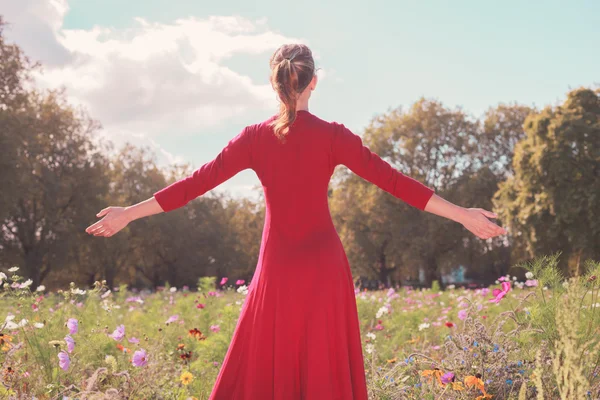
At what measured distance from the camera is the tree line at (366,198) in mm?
24156

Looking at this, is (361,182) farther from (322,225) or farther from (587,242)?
(322,225)

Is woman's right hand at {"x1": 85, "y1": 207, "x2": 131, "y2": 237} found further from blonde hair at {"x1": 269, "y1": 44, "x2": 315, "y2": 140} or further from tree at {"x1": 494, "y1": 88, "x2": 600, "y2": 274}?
tree at {"x1": 494, "y1": 88, "x2": 600, "y2": 274}

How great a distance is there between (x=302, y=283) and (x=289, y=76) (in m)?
1.10

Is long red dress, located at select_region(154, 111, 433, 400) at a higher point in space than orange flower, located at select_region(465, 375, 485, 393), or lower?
higher

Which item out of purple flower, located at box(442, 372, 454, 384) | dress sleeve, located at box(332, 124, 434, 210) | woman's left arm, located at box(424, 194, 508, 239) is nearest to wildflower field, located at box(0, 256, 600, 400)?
purple flower, located at box(442, 372, 454, 384)

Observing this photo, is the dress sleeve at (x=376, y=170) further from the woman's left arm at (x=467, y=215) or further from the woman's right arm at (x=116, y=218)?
the woman's right arm at (x=116, y=218)

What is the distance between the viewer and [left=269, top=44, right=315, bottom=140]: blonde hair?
3273mm

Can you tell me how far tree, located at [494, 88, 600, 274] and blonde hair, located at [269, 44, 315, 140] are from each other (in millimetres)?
21988

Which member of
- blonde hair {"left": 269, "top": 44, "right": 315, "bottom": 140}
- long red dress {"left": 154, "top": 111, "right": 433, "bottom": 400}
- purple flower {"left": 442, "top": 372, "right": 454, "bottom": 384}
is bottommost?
purple flower {"left": 442, "top": 372, "right": 454, "bottom": 384}

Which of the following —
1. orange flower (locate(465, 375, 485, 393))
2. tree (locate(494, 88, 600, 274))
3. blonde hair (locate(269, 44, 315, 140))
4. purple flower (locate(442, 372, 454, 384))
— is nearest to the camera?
blonde hair (locate(269, 44, 315, 140))

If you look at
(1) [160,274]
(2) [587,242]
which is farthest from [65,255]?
(2) [587,242]

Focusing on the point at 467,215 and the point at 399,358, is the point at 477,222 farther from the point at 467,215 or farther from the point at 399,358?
the point at 399,358

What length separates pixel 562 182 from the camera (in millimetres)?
24047

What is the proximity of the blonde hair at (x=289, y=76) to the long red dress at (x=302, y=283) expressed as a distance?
9 cm
